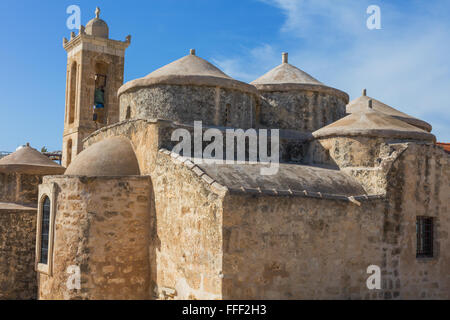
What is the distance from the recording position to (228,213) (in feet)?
24.5

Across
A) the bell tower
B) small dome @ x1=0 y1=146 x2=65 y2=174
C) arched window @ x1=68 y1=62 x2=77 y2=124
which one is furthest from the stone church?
arched window @ x1=68 y1=62 x2=77 y2=124

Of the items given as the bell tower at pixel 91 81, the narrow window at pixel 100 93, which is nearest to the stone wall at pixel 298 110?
the bell tower at pixel 91 81

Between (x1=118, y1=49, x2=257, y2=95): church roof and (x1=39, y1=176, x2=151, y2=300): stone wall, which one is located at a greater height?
(x1=118, y1=49, x2=257, y2=95): church roof

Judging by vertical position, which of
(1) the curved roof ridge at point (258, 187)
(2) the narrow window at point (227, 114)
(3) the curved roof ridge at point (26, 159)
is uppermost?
(2) the narrow window at point (227, 114)

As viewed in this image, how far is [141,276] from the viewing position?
30.1 feet

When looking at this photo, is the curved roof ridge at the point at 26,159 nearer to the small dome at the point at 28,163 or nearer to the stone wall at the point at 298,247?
the small dome at the point at 28,163

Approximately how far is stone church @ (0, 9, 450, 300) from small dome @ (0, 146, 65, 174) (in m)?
1.28

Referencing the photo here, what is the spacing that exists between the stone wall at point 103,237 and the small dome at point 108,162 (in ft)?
1.38

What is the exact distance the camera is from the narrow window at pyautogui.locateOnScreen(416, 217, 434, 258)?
9.83 metres

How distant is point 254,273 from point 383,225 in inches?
115

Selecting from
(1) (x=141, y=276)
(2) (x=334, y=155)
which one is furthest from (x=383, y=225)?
(1) (x=141, y=276)

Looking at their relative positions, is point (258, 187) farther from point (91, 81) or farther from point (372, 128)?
point (91, 81)

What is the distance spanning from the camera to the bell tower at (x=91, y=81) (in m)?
18.1

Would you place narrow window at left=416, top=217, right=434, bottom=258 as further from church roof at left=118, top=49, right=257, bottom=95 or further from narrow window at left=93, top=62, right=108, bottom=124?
narrow window at left=93, top=62, right=108, bottom=124
